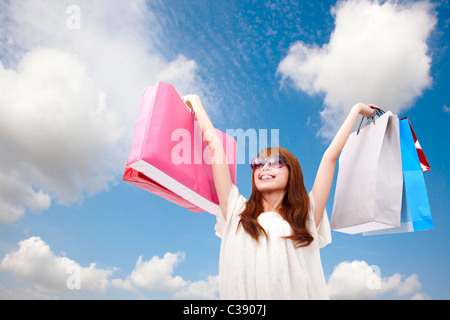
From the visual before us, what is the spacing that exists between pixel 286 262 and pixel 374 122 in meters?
1.57

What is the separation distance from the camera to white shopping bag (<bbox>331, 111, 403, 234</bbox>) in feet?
8.06

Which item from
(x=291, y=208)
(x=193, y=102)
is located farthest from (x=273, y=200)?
(x=193, y=102)

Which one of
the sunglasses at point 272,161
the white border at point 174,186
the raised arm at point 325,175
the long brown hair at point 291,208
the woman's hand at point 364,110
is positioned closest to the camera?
the white border at point 174,186

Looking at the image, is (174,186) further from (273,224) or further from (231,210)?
(273,224)

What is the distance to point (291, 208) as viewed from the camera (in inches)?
102

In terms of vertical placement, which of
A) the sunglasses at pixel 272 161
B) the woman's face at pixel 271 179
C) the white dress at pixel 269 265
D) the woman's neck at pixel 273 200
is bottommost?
the white dress at pixel 269 265

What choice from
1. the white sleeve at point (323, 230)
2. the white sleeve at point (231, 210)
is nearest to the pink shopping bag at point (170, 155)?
the white sleeve at point (231, 210)

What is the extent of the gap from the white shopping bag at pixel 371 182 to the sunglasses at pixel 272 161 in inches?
25.2

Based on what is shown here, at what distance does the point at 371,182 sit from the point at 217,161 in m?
1.30

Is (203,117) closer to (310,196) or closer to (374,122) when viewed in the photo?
(310,196)

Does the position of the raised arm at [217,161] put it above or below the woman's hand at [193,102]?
below

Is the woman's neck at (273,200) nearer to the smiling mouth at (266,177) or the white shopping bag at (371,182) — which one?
the smiling mouth at (266,177)

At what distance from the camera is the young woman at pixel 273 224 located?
2.18 metres
